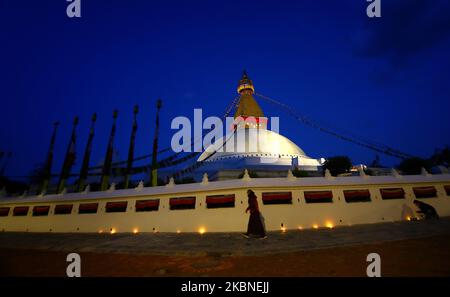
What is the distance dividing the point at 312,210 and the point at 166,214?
7.39m

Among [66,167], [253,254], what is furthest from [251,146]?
[253,254]

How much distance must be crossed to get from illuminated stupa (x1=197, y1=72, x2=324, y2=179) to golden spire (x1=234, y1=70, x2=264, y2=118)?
258 centimetres

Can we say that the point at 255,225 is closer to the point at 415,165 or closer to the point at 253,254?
the point at 253,254

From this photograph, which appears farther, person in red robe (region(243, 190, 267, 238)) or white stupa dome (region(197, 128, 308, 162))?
white stupa dome (region(197, 128, 308, 162))

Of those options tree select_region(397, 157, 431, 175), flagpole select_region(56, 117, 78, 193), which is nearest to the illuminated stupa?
tree select_region(397, 157, 431, 175)

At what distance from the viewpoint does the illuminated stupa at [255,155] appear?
25109 mm

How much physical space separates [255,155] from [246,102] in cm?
1484

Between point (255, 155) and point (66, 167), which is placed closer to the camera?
point (66, 167)

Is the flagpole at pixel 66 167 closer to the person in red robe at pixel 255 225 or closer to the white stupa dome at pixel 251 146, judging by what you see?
the white stupa dome at pixel 251 146

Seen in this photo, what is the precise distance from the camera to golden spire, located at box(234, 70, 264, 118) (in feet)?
125

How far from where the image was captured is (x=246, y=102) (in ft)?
131

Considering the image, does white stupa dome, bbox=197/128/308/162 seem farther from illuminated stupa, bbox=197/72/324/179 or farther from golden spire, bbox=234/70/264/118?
golden spire, bbox=234/70/264/118
